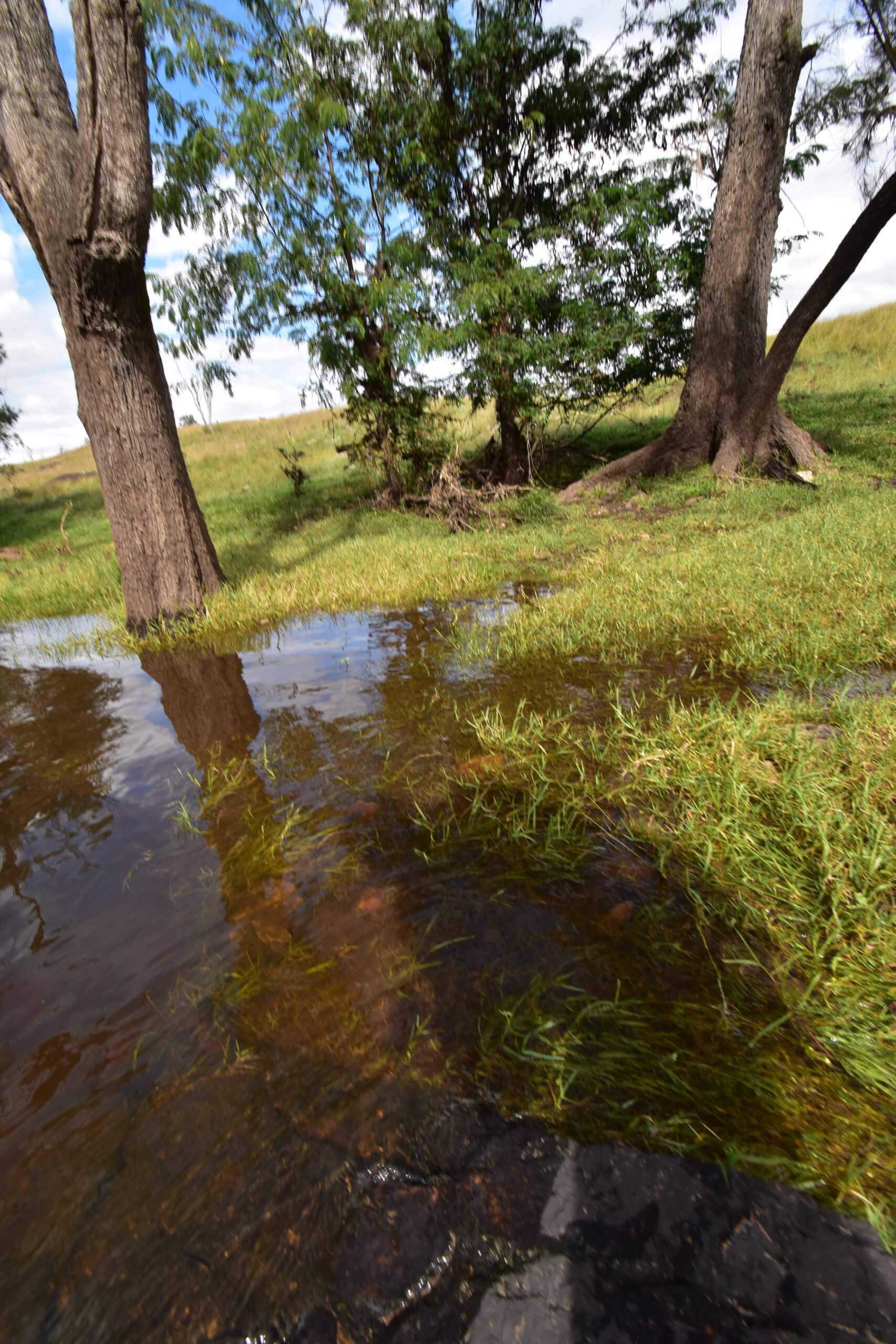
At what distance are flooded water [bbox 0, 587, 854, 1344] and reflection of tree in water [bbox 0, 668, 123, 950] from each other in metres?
0.02

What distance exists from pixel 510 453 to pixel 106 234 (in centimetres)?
883

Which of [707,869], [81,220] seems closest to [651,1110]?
[707,869]

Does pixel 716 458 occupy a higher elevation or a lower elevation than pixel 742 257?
lower

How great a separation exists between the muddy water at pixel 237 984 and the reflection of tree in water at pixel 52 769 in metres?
0.02

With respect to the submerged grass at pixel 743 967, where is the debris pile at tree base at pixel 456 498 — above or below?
above

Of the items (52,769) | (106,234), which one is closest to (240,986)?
(52,769)

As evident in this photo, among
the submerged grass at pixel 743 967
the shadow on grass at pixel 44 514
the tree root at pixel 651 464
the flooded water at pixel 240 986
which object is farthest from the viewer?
the shadow on grass at pixel 44 514

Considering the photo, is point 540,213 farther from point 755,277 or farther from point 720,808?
point 720,808

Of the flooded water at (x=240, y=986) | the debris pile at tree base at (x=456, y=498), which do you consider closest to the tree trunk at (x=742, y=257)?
the debris pile at tree base at (x=456, y=498)

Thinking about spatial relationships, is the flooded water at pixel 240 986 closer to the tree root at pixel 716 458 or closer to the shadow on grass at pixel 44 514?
the tree root at pixel 716 458

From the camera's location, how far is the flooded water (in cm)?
129

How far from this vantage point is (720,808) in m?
2.54

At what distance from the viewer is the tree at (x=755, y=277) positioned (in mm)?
9508

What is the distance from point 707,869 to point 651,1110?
0.92 m
